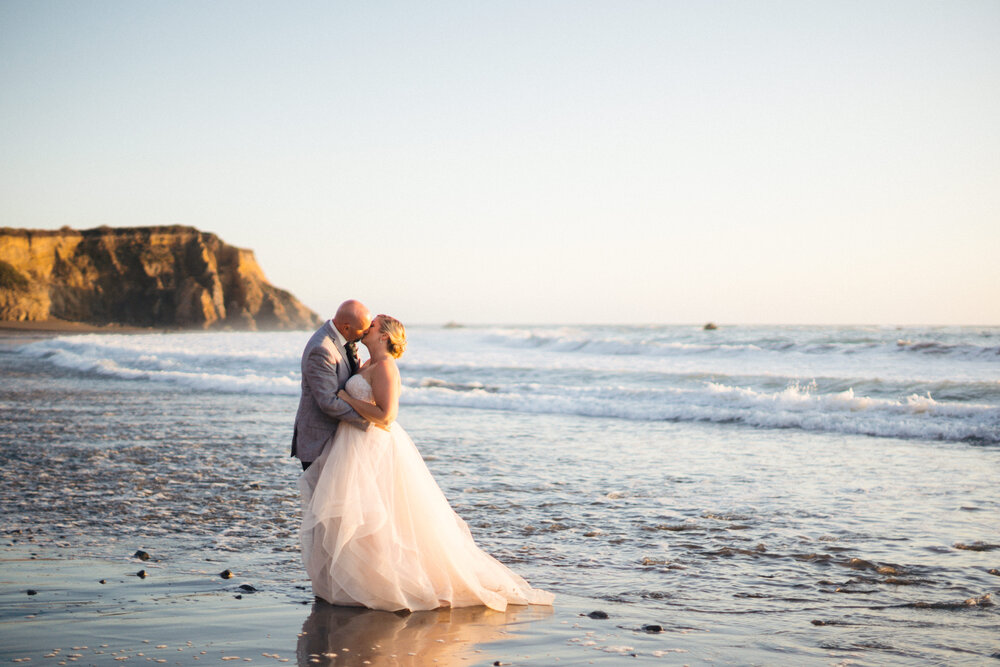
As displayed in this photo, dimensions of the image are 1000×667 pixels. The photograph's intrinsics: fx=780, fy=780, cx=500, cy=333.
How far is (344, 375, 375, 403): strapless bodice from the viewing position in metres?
4.89

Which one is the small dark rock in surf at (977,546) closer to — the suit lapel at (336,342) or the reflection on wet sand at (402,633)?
the reflection on wet sand at (402,633)

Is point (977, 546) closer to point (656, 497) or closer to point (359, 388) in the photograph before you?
point (656, 497)

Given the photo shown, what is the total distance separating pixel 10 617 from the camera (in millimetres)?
4387

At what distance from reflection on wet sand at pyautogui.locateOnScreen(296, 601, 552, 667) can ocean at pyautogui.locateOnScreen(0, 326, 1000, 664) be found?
448 millimetres

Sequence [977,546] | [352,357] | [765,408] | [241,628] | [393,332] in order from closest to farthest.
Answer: [241,628], [393,332], [352,357], [977,546], [765,408]

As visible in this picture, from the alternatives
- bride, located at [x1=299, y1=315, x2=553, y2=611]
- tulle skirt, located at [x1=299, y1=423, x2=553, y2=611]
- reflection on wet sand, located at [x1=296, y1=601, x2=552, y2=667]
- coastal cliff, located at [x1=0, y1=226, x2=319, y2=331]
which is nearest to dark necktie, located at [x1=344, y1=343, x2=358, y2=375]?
bride, located at [x1=299, y1=315, x2=553, y2=611]

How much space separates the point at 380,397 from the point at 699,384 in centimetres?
1698

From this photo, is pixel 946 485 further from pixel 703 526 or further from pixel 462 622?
pixel 462 622

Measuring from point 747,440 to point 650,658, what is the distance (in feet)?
30.4

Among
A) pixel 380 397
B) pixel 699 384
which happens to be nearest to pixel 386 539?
pixel 380 397

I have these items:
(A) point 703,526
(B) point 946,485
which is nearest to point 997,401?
(B) point 946,485

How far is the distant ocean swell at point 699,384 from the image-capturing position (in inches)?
571

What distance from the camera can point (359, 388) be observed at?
4.91 meters

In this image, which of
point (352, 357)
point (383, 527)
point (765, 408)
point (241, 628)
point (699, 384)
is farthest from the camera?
point (699, 384)
